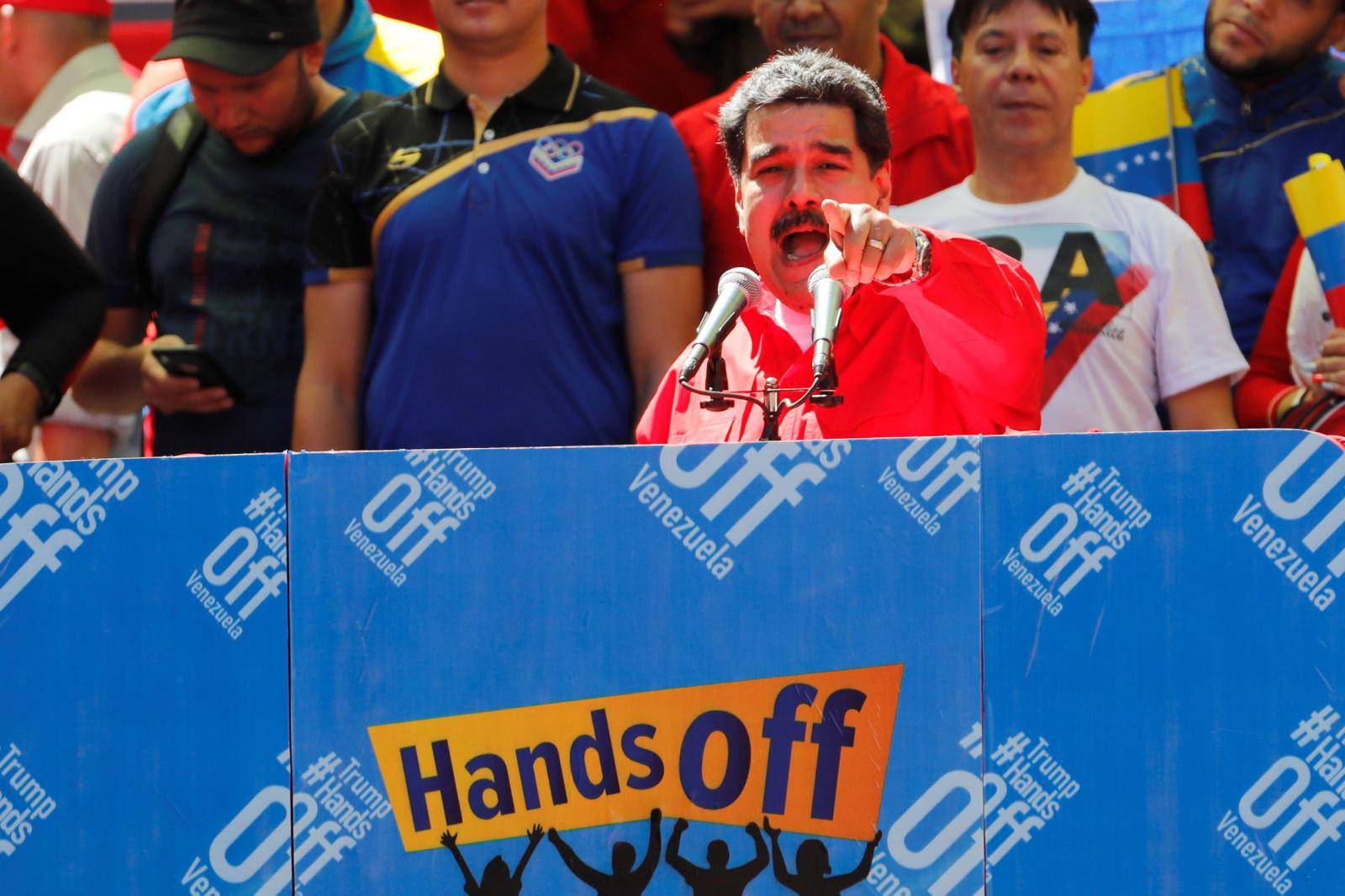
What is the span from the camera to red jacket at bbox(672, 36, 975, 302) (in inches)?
141

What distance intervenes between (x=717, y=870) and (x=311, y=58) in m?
2.37

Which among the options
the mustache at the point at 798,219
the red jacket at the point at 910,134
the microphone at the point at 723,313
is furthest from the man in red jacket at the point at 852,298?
the red jacket at the point at 910,134

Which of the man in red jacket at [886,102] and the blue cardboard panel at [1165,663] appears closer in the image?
the blue cardboard panel at [1165,663]

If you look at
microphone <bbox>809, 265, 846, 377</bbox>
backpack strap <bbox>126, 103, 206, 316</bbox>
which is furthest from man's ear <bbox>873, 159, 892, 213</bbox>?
backpack strap <bbox>126, 103, 206, 316</bbox>

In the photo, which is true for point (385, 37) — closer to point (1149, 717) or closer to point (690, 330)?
point (690, 330)

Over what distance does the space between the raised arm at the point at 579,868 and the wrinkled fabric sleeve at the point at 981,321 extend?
0.91m

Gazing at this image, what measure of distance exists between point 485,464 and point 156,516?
39cm

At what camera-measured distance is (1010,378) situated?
7.78 ft

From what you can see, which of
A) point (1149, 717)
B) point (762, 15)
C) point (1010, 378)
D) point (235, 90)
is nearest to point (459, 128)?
point (235, 90)

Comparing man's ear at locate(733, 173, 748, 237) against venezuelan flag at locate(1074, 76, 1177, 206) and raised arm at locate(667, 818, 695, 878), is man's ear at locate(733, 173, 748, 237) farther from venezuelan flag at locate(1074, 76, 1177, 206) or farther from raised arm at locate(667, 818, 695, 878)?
venezuelan flag at locate(1074, 76, 1177, 206)

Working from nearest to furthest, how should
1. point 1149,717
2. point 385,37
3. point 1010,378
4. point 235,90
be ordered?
1. point 1149,717
2. point 1010,378
3. point 235,90
4. point 385,37

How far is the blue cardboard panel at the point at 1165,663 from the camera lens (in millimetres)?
1809

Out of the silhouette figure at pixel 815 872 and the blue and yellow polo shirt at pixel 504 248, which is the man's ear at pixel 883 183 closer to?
the blue and yellow polo shirt at pixel 504 248

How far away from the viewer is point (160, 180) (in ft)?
11.8
